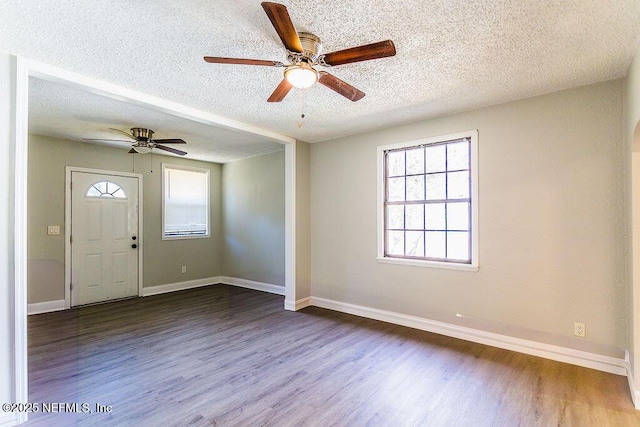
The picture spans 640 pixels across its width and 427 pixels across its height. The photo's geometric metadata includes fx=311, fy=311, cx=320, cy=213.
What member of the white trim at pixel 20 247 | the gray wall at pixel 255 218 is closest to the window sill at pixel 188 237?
the gray wall at pixel 255 218

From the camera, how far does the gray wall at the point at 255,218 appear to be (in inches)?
221

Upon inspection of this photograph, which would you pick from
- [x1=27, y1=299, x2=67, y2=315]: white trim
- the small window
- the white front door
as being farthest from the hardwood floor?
the small window

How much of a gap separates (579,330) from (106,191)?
21.3 feet

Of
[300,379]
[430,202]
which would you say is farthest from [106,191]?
[430,202]

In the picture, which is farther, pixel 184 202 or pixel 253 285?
pixel 184 202

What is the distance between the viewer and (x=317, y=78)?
2.11m

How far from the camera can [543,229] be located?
9.69ft

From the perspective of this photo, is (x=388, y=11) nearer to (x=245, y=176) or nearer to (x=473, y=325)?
(x=473, y=325)

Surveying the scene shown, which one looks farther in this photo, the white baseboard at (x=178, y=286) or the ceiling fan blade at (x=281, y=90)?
the white baseboard at (x=178, y=286)

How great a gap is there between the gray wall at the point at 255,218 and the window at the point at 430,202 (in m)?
2.13

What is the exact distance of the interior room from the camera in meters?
2.03

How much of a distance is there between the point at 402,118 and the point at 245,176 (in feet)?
11.6

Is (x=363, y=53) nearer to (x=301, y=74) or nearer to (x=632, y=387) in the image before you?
(x=301, y=74)

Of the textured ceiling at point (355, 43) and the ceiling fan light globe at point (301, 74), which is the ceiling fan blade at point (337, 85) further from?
the textured ceiling at point (355, 43)
